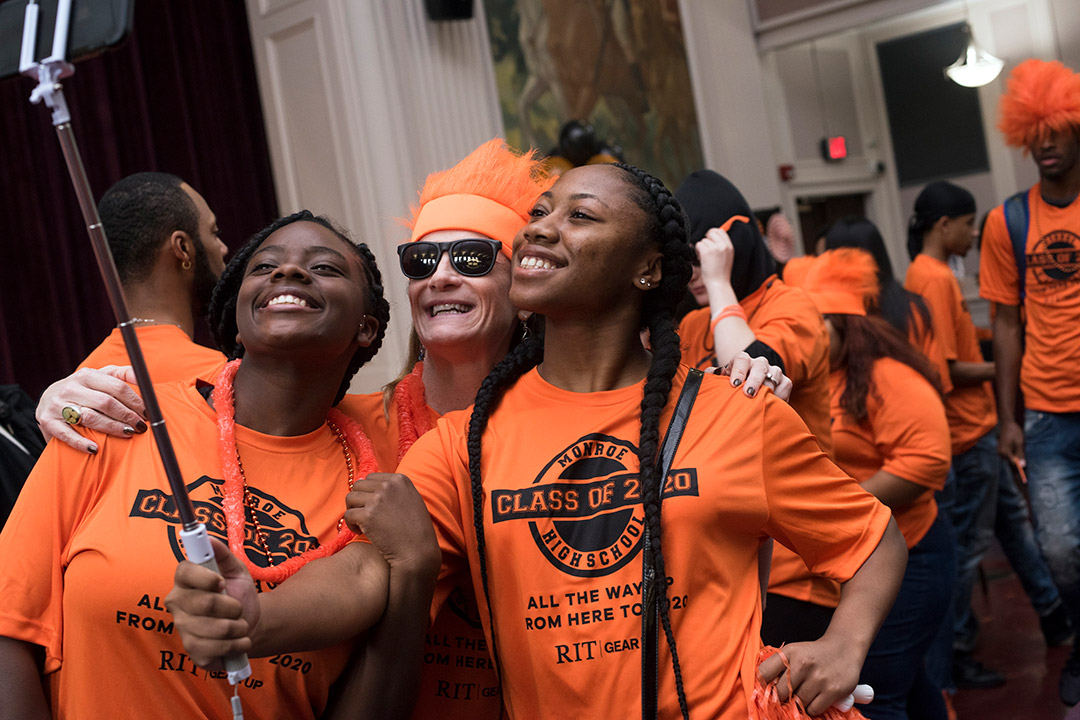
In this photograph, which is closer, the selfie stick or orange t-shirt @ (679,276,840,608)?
the selfie stick

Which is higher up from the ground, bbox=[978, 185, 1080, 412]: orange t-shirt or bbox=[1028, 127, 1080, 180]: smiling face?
bbox=[1028, 127, 1080, 180]: smiling face

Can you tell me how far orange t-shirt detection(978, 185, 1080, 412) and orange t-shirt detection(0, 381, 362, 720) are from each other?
10.3 ft

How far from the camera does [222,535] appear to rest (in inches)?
64.9

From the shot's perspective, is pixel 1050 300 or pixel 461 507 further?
pixel 1050 300

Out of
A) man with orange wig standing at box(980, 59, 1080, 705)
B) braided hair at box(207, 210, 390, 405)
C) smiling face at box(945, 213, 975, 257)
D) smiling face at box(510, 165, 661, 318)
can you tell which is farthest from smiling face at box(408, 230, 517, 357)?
smiling face at box(945, 213, 975, 257)

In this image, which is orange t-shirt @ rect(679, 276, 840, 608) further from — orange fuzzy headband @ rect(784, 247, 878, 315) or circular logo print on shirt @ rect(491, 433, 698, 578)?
circular logo print on shirt @ rect(491, 433, 698, 578)

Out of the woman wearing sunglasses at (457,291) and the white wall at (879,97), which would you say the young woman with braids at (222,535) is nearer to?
the woman wearing sunglasses at (457,291)

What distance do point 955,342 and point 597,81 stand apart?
3303 millimetres

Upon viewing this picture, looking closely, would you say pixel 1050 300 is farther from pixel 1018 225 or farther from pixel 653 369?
pixel 653 369

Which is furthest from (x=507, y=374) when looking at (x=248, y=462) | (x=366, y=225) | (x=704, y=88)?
(x=704, y=88)

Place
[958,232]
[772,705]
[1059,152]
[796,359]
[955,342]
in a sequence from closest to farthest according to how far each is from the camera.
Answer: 1. [772,705]
2. [796,359]
3. [1059,152]
4. [955,342]
5. [958,232]

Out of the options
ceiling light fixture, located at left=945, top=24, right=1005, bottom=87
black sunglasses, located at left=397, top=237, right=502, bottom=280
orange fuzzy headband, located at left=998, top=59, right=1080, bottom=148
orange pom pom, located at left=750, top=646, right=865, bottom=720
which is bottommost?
orange pom pom, located at left=750, top=646, right=865, bottom=720

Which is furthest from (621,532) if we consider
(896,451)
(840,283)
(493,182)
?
(840,283)

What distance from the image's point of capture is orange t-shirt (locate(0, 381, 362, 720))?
5.19 feet
